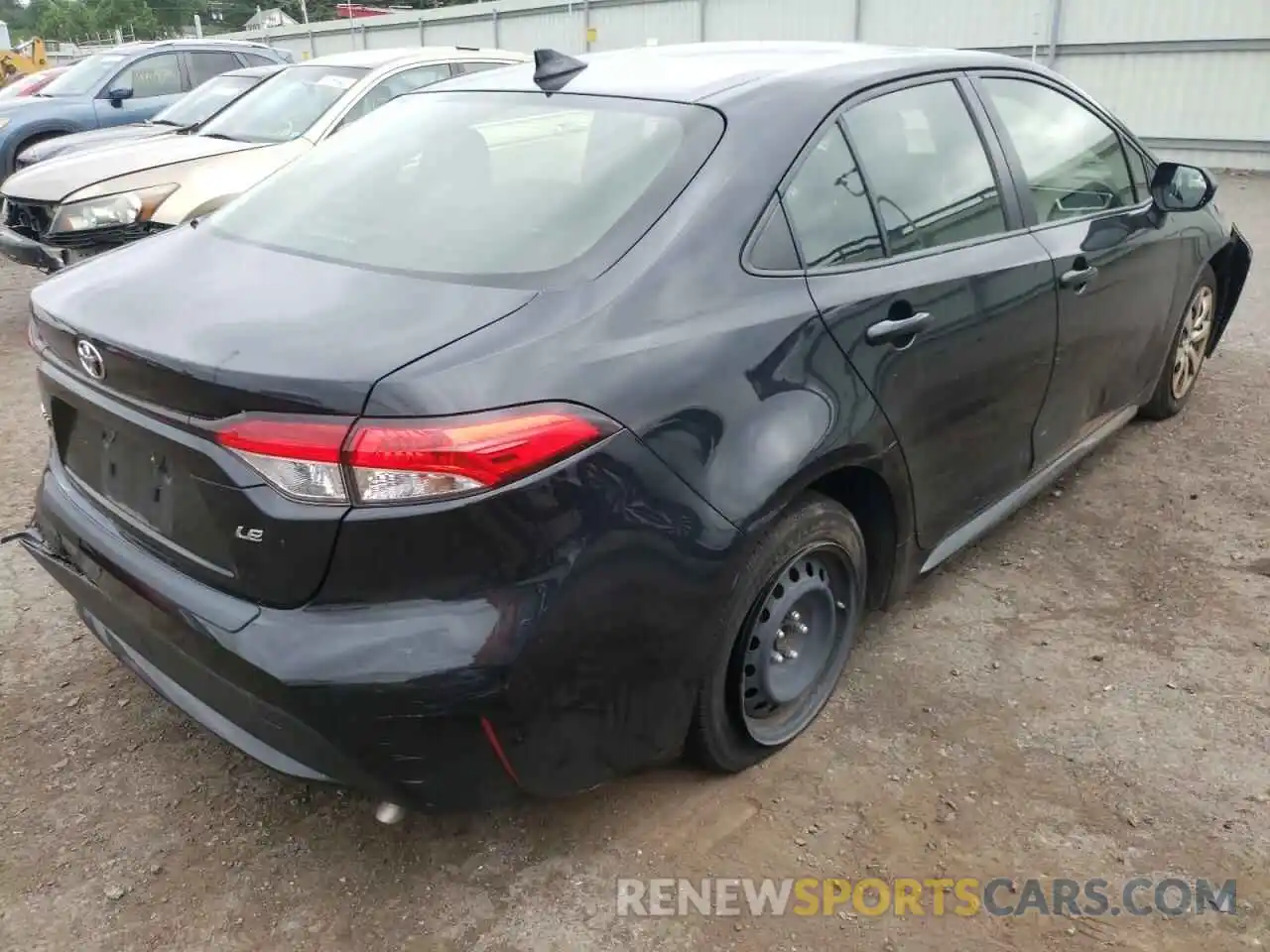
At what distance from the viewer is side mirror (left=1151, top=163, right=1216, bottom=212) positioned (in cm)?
388

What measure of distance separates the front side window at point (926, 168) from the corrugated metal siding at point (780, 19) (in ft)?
50.7

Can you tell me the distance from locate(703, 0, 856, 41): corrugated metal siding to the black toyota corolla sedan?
15759mm

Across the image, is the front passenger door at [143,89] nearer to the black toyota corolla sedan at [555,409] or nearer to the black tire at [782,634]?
the black toyota corolla sedan at [555,409]

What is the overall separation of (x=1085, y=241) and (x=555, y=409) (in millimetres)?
2318

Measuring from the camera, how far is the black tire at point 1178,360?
4473 millimetres

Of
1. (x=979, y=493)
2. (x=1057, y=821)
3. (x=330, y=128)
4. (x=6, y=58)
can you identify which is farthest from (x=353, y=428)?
(x=6, y=58)

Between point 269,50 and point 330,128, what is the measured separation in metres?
5.64

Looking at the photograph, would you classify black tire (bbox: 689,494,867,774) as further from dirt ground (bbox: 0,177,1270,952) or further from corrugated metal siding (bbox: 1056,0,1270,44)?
corrugated metal siding (bbox: 1056,0,1270,44)

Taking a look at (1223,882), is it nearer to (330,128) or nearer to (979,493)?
(979,493)

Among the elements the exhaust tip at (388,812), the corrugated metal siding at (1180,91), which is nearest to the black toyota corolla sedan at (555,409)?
the exhaust tip at (388,812)

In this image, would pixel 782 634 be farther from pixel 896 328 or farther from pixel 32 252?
pixel 32 252

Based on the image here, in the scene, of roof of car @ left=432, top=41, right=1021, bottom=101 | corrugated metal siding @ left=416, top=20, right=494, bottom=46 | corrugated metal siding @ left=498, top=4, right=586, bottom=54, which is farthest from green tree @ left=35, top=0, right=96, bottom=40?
roof of car @ left=432, top=41, right=1021, bottom=101

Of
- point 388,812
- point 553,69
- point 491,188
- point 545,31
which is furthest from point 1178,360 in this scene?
point 545,31

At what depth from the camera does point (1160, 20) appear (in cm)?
1384
